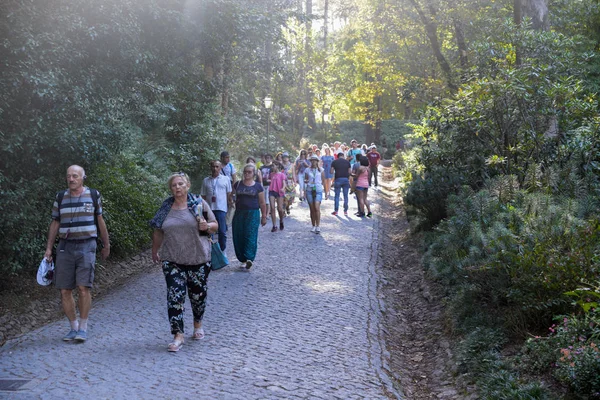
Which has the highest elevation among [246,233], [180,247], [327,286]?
[180,247]

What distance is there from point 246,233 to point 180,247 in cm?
448

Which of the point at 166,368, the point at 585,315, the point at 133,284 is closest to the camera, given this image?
the point at 585,315

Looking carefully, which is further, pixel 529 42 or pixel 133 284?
pixel 529 42

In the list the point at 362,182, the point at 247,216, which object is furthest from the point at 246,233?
the point at 362,182

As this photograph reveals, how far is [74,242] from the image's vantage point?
688cm

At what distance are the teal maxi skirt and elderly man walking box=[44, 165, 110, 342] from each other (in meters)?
4.31

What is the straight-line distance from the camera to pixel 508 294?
21.0 ft

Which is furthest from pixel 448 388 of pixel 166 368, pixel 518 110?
pixel 518 110

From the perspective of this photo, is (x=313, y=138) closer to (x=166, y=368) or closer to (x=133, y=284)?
(x=133, y=284)

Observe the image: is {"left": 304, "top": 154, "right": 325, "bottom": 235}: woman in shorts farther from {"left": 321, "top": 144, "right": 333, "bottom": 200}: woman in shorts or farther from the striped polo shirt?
the striped polo shirt

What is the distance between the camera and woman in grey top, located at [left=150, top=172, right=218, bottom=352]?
661 cm

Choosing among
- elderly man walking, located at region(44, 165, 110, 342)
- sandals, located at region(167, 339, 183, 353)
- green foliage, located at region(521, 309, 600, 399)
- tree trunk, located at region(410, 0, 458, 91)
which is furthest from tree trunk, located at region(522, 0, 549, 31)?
sandals, located at region(167, 339, 183, 353)

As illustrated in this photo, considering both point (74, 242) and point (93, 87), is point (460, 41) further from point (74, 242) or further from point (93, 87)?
point (74, 242)

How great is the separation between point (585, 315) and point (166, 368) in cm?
370
